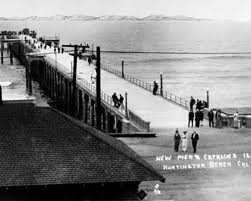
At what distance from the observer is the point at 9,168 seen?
17891mm

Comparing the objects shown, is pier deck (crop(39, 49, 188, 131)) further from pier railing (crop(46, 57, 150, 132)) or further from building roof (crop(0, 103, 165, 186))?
building roof (crop(0, 103, 165, 186))

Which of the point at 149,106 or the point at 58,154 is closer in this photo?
the point at 58,154

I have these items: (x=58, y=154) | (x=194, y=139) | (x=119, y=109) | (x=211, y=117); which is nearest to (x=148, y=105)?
(x=119, y=109)

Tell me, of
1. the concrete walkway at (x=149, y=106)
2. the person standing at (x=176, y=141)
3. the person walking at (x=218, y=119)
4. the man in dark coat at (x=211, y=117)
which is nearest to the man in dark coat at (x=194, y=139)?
the person standing at (x=176, y=141)

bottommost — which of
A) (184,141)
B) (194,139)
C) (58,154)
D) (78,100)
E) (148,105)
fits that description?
(78,100)

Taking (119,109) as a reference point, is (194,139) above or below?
above

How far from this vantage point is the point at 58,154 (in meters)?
18.5

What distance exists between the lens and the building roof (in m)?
17.9

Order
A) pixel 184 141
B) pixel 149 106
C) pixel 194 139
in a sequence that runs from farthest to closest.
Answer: pixel 149 106 < pixel 184 141 < pixel 194 139

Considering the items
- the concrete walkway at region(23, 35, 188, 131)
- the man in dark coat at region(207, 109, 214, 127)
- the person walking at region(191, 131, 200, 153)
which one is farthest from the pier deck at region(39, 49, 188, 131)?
the person walking at region(191, 131, 200, 153)

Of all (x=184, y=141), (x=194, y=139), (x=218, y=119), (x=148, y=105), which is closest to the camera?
(x=194, y=139)

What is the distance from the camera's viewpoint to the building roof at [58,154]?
1786 centimetres

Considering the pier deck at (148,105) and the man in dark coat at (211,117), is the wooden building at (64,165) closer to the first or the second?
the pier deck at (148,105)

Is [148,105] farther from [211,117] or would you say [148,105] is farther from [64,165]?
[64,165]
